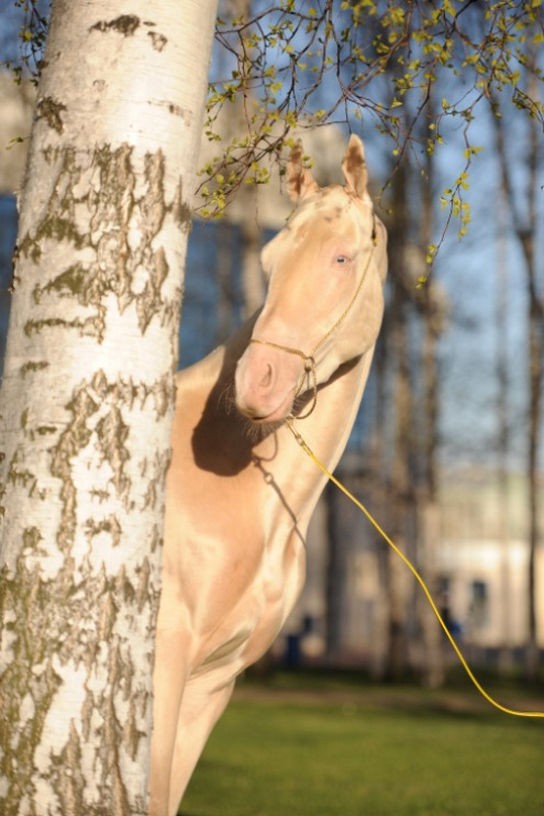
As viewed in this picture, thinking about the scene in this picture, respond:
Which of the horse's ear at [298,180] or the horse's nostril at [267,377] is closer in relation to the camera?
the horse's nostril at [267,377]

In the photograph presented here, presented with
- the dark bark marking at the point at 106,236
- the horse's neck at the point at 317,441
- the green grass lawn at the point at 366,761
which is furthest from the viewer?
the green grass lawn at the point at 366,761

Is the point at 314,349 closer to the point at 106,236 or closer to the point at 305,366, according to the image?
the point at 305,366

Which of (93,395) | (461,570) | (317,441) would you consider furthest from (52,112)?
(461,570)

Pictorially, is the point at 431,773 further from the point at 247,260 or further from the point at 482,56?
the point at 247,260

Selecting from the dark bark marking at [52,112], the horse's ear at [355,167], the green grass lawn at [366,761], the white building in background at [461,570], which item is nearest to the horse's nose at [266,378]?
the horse's ear at [355,167]

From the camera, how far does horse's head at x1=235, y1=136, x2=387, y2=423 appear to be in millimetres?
3883

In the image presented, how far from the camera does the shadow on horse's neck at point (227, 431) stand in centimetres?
430

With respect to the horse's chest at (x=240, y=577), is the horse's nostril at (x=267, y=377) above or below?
above

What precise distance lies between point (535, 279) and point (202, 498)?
17025 mm

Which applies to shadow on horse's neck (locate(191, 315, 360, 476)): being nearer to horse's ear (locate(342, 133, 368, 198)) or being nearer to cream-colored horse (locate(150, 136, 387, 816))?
cream-colored horse (locate(150, 136, 387, 816))

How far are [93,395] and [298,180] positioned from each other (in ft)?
6.02

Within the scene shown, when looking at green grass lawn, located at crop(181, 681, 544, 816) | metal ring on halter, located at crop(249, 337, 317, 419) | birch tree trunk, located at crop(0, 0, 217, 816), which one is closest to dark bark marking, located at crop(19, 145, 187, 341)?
birch tree trunk, located at crop(0, 0, 217, 816)

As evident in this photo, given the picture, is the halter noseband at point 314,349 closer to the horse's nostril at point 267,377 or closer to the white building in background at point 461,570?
the horse's nostril at point 267,377

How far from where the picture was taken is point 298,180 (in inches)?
181
